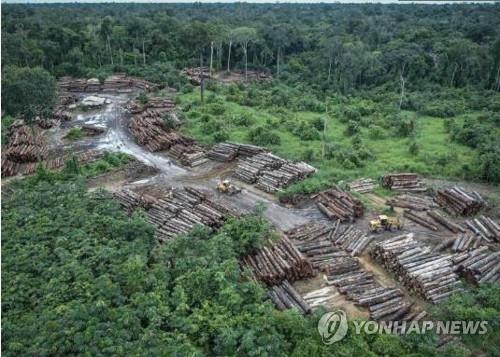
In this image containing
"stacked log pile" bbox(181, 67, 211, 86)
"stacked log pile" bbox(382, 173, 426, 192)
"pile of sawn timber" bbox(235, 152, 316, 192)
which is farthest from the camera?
"stacked log pile" bbox(181, 67, 211, 86)

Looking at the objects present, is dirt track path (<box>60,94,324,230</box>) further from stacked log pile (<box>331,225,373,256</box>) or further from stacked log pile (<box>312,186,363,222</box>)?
stacked log pile (<box>331,225,373,256</box>)

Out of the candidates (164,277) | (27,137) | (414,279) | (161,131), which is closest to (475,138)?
(414,279)

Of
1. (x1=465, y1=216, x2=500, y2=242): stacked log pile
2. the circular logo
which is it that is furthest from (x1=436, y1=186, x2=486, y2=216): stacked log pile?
the circular logo

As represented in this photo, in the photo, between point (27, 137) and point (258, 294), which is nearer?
point (258, 294)

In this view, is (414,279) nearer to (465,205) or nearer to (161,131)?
(465,205)

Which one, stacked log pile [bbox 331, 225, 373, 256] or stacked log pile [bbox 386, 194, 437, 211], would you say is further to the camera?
stacked log pile [bbox 386, 194, 437, 211]

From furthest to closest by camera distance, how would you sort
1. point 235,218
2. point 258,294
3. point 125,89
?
point 125,89
point 235,218
point 258,294

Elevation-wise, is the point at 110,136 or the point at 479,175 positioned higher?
the point at 479,175
